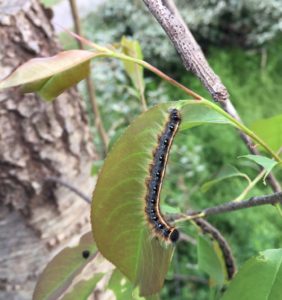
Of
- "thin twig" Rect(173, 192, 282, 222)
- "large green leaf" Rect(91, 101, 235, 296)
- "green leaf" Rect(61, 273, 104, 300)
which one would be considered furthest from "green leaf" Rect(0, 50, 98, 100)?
"green leaf" Rect(61, 273, 104, 300)

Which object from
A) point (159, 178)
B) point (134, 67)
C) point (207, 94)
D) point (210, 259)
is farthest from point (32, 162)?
point (207, 94)

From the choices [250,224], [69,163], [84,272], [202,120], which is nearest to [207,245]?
[84,272]

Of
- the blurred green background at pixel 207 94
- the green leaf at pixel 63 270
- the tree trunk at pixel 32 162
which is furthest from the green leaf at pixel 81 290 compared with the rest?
the blurred green background at pixel 207 94

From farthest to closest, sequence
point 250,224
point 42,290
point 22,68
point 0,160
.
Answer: point 250,224
point 0,160
point 42,290
point 22,68

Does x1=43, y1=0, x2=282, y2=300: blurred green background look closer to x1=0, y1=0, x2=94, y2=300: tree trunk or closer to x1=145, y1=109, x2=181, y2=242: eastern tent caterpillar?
x1=0, y1=0, x2=94, y2=300: tree trunk

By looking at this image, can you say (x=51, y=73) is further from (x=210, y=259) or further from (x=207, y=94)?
(x=207, y=94)

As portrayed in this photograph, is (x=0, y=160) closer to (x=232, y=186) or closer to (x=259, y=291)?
(x=259, y=291)
